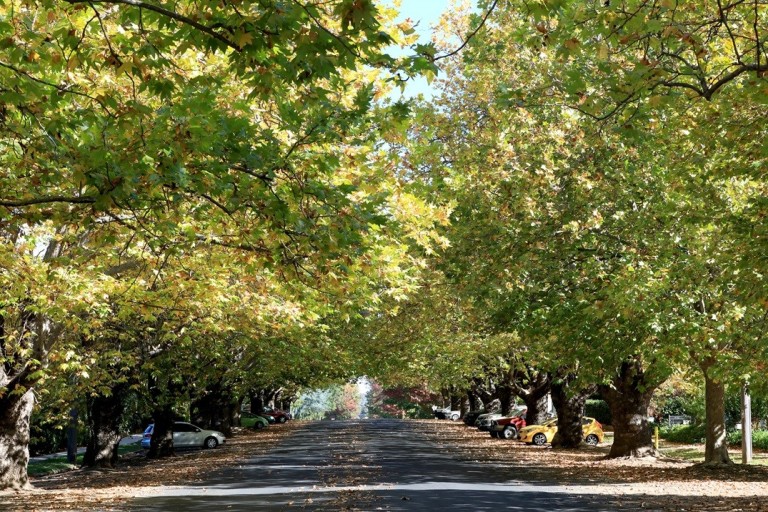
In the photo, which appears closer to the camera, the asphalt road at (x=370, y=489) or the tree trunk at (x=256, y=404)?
the asphalt road at (x=370, y=489)

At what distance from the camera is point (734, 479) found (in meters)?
21.5

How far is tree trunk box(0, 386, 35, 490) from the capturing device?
21.3 m

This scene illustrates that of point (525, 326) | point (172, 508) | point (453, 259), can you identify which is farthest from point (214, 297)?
point (525, 326)

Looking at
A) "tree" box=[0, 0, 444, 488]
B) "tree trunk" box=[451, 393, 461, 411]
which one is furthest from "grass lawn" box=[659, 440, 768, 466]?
"tree trunk" box=[451, 393, 461, 411]

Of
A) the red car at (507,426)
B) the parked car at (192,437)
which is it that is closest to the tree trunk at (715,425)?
the red car at (507,426)

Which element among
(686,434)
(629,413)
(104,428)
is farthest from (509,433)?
(104,428)

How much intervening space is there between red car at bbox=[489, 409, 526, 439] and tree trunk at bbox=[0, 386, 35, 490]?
28.8m

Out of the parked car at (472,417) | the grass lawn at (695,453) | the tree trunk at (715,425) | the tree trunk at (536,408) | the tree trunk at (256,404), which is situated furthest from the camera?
the tree trunk at (256,404)

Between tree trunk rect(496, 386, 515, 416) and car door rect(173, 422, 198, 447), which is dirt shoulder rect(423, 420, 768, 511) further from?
tree trunk rect(496, 386, 515, 416)

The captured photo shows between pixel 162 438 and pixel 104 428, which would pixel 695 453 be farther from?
pixel 162 438

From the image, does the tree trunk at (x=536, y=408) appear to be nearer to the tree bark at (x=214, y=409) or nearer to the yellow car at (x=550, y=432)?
the yellow car at (x=550, y=432)

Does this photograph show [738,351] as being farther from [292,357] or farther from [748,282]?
[292,357]

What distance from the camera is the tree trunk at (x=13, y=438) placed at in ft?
69.8

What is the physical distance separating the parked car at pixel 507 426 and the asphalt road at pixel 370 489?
614 inches
